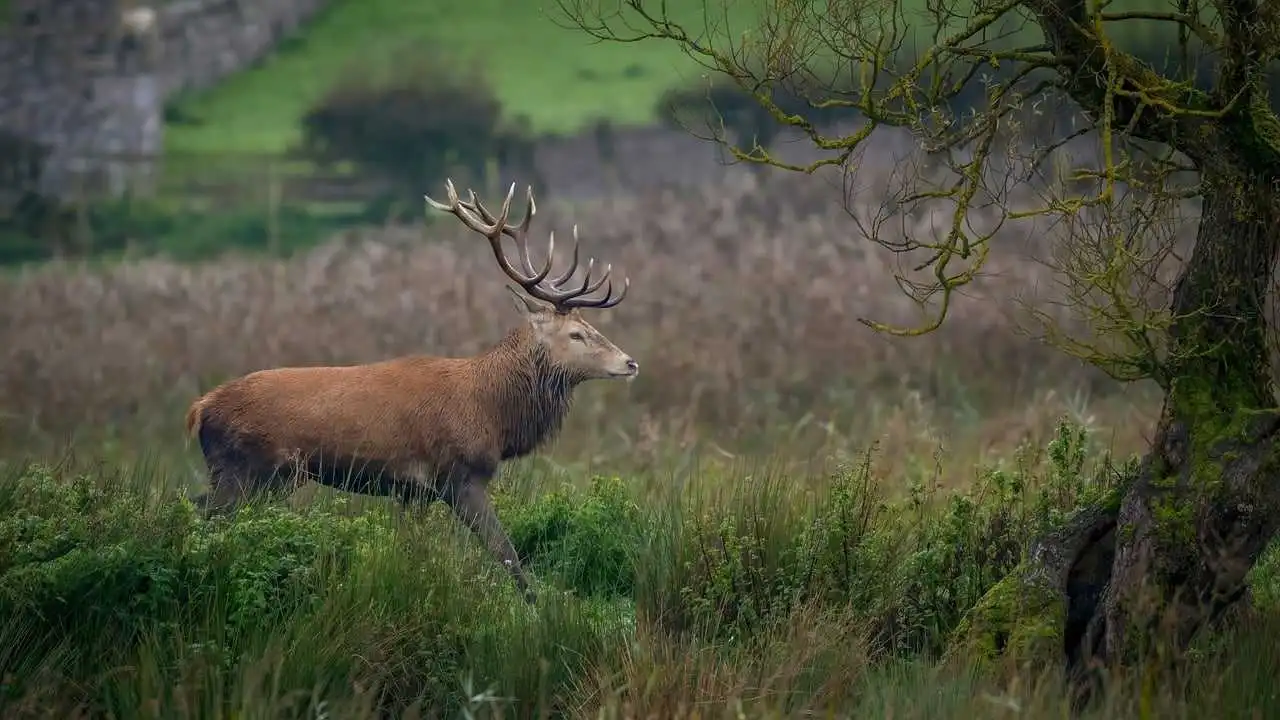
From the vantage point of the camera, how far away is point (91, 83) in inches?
1071

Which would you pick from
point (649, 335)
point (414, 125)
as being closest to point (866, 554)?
point (649, 335)

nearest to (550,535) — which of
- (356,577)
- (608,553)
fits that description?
(608,553)

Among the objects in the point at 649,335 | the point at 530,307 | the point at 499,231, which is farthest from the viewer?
the point at 649,335

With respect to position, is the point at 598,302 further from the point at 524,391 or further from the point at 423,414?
the point at 423,414

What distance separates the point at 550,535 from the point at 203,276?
12.5 meters

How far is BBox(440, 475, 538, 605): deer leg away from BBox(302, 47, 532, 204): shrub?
657 inches

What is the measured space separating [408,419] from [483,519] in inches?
38.3

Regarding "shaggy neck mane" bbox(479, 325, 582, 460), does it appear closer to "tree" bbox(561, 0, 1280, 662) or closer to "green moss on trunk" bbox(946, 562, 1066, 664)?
"tree" bbox(561, 0, 1280, 662)

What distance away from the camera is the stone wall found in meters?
26.5

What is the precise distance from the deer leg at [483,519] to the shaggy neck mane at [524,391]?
531 mm

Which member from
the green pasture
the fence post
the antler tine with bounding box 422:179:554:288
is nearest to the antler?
the antler tine with bounding box 422:179:554:288

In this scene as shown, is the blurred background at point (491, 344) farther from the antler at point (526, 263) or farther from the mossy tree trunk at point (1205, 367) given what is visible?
the antler at point (526, 263)

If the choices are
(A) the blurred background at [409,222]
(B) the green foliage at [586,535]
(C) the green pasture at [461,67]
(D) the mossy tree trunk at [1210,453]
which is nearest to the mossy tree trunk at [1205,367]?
(D) the mossy tree trunk at [1210,453]

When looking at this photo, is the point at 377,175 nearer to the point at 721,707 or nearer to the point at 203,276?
the point at 203,276
